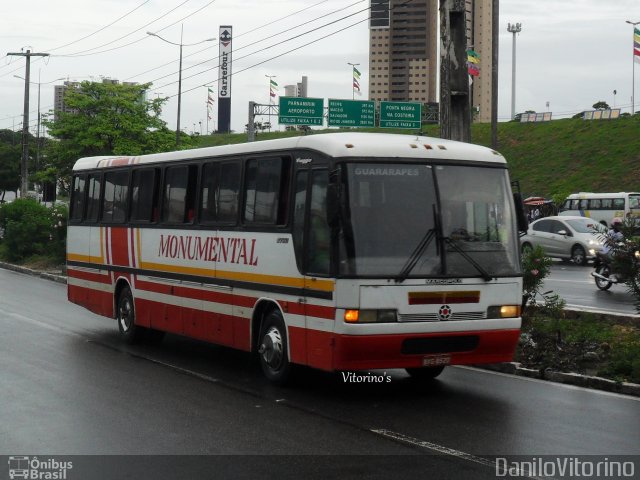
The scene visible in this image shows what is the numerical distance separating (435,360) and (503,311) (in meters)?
0.94

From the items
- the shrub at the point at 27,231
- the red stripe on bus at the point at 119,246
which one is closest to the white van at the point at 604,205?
the shrub at the point at 27,231

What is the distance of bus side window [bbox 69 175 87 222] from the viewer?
1764 cm

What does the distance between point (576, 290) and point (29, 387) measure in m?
16.5

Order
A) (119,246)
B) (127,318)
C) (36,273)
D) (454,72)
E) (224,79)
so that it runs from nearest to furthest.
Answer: (127,318)
(119,246)
(454,72)
(36,273)
(224,79)

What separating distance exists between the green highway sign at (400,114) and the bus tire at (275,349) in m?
42.6

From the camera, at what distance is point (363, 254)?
33.1ft

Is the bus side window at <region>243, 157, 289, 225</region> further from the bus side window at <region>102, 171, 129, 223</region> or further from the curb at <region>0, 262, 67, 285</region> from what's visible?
the curb at <region>0, 262, 67, 285</region>

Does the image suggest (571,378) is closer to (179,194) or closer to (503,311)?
(503,311)

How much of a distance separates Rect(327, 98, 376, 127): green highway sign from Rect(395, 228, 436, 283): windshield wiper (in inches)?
1713

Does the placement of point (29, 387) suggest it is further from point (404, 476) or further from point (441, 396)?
point (404, 476)

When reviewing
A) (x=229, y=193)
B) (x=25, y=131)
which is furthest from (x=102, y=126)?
(x=229, y=193)

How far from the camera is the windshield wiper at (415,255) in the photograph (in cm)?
1008

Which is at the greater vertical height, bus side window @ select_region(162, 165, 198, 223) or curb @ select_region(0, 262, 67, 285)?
bus side window @ select_region(162, 165, 198, 223)

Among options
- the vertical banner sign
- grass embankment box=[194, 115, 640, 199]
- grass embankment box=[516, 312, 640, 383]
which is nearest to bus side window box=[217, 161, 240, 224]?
grass embankment box=[516, 312, 640, 383]
